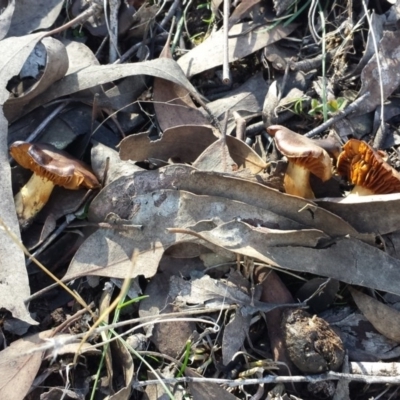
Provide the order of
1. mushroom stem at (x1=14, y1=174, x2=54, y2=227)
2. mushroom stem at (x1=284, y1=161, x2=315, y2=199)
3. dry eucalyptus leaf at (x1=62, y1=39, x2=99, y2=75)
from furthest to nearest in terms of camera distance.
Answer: dry eucalyptus leaf at (x1=62, y1=39, x2=99, y2=75)
mushroom stem at (x1=14, y1=174, x2=54, y2=227)
mushroom stem at (x1=284, y1=161, x2=315, y2=199)

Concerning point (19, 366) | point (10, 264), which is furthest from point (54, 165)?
point (19, 366)

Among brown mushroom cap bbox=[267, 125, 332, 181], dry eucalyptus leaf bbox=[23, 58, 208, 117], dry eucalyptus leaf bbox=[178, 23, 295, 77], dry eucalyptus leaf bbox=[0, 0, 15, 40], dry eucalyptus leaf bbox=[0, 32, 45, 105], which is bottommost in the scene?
brown mushroom cap bbox=[267, 125, 332, 181]

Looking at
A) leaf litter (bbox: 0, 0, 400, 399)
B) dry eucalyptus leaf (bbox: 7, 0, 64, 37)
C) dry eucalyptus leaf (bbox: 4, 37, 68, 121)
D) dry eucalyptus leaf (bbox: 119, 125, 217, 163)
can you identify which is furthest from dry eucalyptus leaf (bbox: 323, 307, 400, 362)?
dry eucalyptus leaf (bbox: 7, 0, 64, 37)

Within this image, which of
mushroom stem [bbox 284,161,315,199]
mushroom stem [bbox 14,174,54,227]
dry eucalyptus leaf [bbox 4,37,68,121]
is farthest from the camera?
dry eucalyptus leaf [bbox 4,37,68,121]

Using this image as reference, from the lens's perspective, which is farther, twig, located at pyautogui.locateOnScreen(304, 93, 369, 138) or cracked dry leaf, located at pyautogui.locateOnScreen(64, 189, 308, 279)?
twig, located at pyautogui.locateOnScreen(304, 93, 369, 138)

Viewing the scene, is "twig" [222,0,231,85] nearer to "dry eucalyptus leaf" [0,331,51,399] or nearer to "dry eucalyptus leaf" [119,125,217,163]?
"dry eucalyptus leaf" [119,125,217,163]

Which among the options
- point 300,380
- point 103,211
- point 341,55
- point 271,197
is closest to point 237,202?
point 271,197

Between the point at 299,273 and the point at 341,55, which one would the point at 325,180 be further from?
the point at 341,55
